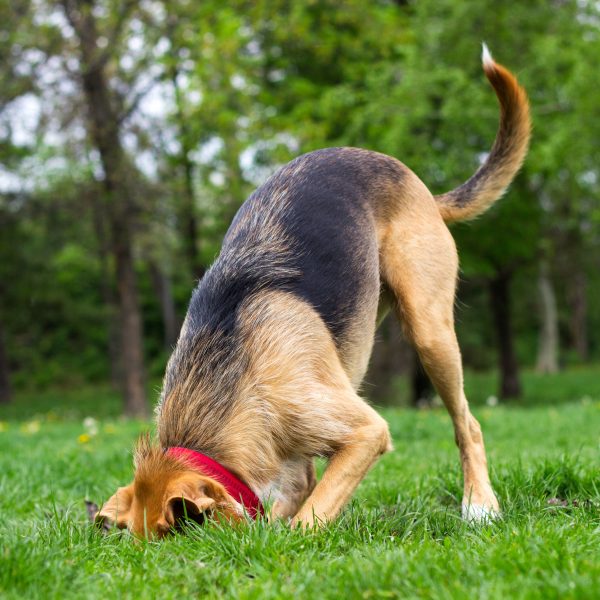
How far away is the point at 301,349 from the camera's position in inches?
151

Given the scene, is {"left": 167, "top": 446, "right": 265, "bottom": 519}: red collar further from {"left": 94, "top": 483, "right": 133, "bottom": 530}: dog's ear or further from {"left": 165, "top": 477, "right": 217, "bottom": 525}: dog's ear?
{"left": 94, "top": 483, "right": 133, "bottom": 530}: dog's ear

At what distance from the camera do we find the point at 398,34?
15.6 metres

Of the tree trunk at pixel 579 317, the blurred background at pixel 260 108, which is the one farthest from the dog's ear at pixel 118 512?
the tree trunk at pixel 579 317

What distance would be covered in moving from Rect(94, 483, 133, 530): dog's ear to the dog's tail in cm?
286

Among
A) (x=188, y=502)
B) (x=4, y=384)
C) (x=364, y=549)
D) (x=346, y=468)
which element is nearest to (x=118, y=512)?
(x=188, y=502)

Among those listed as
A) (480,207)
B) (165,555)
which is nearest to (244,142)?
(480,207)

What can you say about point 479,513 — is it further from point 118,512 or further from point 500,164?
point 500,164

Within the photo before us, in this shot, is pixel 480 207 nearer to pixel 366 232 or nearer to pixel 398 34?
pixel 366 232

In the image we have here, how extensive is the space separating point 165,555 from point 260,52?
15.6 metres

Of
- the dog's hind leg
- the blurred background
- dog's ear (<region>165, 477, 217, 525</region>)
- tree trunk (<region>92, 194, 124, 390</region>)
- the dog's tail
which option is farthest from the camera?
tree trunk (<region>92, 194, 124, 390</region>)

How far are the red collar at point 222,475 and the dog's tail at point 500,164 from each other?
2531mm

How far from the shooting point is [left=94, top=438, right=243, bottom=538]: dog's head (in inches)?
129

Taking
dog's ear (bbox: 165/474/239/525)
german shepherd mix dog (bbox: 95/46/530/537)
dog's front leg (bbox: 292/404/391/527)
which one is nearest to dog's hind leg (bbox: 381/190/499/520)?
german shepherd mix dog (bbox: 95/46/530/537)

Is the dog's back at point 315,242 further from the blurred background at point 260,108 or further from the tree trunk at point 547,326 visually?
the tree trunk at point 547,326
